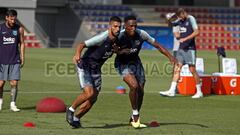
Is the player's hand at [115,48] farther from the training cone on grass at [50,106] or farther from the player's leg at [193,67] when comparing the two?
the player's leg at [193,67]

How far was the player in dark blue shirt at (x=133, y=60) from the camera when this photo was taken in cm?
1214

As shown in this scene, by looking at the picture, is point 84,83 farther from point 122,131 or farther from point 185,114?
point 185,114

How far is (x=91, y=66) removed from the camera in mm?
11969

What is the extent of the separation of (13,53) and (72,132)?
3639mm

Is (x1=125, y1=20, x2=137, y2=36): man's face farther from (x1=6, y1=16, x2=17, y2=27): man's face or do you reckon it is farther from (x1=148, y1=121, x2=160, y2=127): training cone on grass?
(x1=6, y1=16, x2=17, y2=27): man's face

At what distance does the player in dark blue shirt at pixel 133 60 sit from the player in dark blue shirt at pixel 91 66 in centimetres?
35

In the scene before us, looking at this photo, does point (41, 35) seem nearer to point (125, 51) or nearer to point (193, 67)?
point (193, 67)

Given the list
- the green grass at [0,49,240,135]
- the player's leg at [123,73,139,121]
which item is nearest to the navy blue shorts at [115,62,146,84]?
the player's leg at [123,73,139,121]

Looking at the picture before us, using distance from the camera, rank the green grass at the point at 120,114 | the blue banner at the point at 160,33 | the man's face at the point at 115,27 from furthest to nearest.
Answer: the blue banner at the point at 160,33
the green grass at the point at 120,114
the man's face at the point at 115,27

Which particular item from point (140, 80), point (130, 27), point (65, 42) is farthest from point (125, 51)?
point (65, 42)

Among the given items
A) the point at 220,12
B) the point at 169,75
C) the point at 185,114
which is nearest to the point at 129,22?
the point at 185,114

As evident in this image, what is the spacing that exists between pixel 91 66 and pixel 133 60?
830 millimetres

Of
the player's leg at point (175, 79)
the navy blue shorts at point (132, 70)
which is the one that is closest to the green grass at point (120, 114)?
the player's leg at point (175, 79)

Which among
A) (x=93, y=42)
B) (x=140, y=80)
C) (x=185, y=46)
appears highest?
(x=185, y=46)
